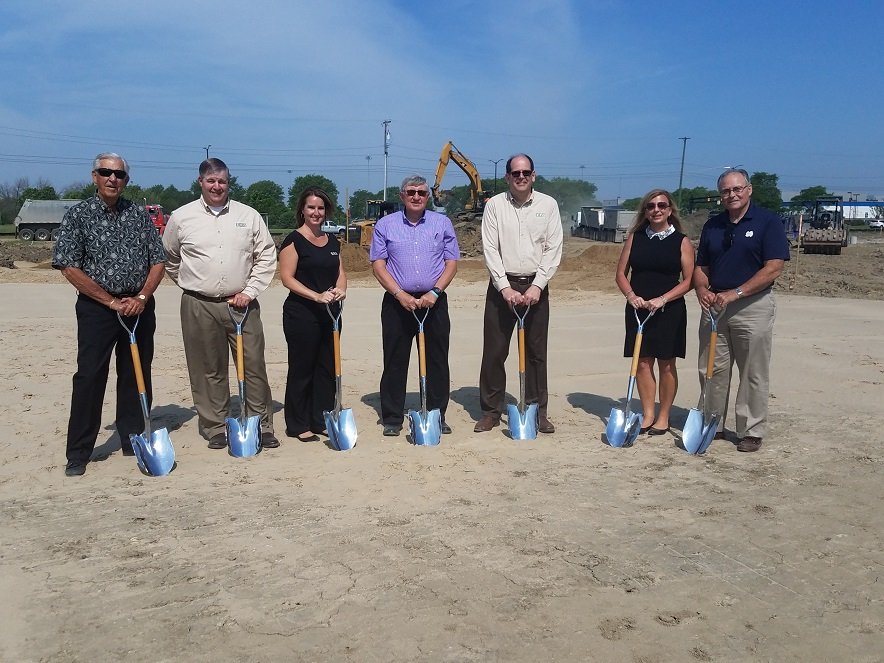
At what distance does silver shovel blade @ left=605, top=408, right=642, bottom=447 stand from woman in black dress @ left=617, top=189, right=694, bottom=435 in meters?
0.41

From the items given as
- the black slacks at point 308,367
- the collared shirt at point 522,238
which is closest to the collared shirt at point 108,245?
the black slacks at point 308,367

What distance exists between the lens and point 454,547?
3816 mm

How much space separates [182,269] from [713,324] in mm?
3814

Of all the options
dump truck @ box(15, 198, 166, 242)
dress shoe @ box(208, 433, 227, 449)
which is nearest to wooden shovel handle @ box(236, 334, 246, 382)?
dress shoe @ box(208, 433, 227, 449)

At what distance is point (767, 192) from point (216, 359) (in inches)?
2829

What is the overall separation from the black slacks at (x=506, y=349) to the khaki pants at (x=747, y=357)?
48.9 inches

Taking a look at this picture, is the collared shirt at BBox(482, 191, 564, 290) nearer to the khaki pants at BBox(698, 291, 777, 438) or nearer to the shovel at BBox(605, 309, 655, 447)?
the shovel at BBox(605, 309, 655, 447)

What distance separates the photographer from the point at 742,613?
322 cm

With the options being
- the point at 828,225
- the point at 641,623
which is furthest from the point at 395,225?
the point at 828,225

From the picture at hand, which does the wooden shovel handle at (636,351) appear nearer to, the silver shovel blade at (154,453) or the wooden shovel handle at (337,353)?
the wooden shovel handle at (337,353)

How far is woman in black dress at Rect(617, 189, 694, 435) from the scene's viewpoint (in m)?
5.59

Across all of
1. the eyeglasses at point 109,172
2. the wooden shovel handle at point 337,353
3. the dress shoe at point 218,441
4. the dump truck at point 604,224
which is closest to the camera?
the eyeglasses at point 109,172

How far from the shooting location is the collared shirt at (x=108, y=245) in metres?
4.72

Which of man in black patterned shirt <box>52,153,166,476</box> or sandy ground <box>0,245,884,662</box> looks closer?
sandy ground <box>0,245,884,662</box>
